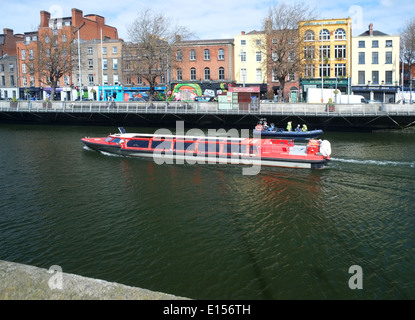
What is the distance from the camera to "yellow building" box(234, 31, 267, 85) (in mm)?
60500

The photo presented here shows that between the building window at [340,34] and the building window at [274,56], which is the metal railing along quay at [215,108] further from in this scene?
the building window at [340,34]

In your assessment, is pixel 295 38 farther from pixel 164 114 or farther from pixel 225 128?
pixel 164 114

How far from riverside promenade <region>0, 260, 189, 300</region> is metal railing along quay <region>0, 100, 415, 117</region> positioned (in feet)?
122

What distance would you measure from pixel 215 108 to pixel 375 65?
90.8ft

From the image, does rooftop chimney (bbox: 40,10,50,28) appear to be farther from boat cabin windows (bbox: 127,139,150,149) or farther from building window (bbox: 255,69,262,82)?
boat cabin windows (bbox: 127,139,150,149)

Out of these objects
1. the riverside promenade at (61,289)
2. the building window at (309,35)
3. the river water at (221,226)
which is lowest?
the river water at (221,226)

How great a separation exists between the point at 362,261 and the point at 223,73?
5190 cm

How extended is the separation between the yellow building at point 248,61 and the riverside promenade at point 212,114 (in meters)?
16.7

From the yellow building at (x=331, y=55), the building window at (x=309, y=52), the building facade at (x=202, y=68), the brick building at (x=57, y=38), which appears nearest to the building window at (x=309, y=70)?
the yellow building at (x=331, y=55)

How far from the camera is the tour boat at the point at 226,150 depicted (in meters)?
25.3

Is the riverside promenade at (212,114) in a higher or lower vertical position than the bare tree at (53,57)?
lower

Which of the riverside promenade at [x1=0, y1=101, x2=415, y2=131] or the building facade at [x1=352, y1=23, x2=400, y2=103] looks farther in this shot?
the building facade at [x1=352, y1=23, x2=400, y2=103]

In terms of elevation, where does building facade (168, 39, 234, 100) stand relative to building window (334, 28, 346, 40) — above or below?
below

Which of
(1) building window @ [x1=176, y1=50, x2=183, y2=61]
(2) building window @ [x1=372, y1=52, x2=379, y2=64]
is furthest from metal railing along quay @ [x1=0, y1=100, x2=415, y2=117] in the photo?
(2) building window @ [x1=372, y1=52, x2=379, y2=64]
